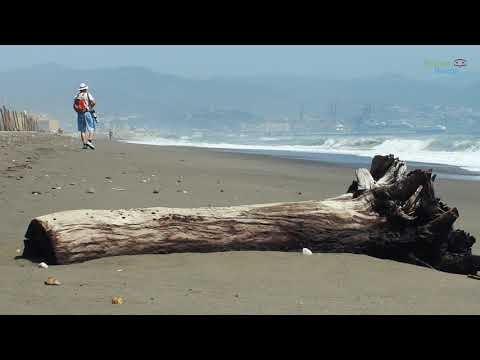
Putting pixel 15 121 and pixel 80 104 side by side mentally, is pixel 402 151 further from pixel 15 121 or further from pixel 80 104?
pixel 80 104

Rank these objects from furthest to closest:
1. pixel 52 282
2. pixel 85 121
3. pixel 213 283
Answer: pixel 85 121 → pixel 213 283 → pixel 52 282

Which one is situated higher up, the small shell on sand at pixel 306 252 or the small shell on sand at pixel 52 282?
the small shell on sand at pixel 52 282

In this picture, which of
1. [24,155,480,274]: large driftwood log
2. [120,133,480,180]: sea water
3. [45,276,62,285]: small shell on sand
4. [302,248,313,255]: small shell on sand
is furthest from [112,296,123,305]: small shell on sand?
[120,133,480,180]: sea water

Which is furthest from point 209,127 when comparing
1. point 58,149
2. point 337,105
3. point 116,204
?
point 116,204

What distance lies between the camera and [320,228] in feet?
17.8

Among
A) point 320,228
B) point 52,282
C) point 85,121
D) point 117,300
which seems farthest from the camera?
point 85,121

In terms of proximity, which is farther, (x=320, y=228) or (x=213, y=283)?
(x=320, y=228)

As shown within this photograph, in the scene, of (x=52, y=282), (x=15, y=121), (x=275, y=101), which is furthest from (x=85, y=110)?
(x=275, y=101)

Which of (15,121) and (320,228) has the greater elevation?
(320,228)

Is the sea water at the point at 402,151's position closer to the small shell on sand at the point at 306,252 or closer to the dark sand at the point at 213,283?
the small shell on sand at the point at 306,252

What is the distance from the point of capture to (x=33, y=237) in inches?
194

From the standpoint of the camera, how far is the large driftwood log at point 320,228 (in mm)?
5105

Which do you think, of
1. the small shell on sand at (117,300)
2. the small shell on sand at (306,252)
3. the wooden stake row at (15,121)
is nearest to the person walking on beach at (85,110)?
the wooden stake row at (15,121)

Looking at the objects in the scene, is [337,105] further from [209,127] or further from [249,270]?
[249,270]
